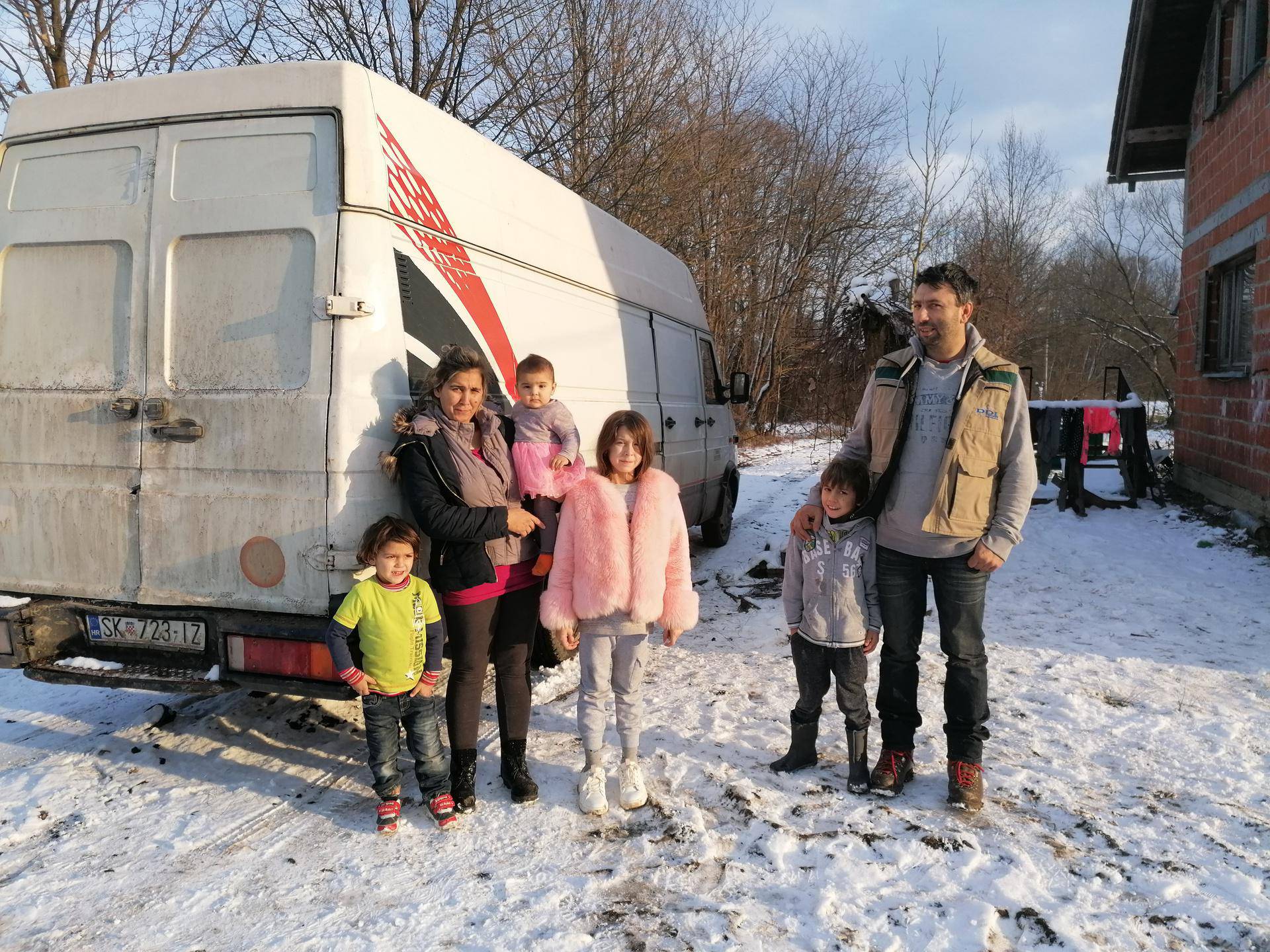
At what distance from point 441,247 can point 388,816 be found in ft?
7.73

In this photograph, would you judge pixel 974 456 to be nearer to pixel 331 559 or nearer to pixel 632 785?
pixel 632 785

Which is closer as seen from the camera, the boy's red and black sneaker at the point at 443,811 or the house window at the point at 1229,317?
the boy's red and black sneaker at the point at 443,811

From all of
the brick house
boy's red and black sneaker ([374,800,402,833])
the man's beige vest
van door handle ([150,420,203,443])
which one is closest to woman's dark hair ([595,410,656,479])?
the man's beige vest

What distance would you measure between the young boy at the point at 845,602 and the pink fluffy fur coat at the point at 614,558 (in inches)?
20.1

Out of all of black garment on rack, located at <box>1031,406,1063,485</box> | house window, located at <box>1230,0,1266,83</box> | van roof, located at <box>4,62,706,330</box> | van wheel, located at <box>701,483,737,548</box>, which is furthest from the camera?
black garment on rack, located at <box>1031,406,1063,485</box>

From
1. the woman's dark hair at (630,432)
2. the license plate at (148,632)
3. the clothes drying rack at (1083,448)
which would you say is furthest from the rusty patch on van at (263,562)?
the clothes drying rack at (1083,448)

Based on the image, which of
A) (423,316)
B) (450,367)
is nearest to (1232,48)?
(423,316)

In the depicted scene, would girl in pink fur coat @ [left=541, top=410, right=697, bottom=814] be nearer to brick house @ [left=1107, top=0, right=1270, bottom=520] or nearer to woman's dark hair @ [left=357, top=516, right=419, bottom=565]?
woman's dark hair @ [left=357, top=516, right=419, bottom=565]

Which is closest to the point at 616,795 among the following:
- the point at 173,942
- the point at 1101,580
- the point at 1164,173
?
the point at 173,942

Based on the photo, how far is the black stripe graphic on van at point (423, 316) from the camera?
133 inches

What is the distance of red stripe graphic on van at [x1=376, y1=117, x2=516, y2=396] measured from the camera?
134 inches

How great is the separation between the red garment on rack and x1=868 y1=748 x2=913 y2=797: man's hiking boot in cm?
701

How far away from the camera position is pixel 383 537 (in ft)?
10.0

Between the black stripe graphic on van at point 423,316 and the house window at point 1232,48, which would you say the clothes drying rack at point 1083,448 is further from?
the black stripe graphic on van at point 423,316
